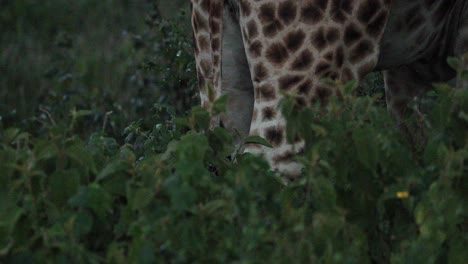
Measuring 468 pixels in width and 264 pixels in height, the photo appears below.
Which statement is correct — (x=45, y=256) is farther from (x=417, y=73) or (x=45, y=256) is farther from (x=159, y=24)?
(x=159, y=24)

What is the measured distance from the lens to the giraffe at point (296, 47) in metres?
3.60

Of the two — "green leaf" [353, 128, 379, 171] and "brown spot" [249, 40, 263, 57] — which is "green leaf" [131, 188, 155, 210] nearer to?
"green leaf" [353, 128, 379, 171]

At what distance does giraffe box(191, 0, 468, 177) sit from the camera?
3598mm

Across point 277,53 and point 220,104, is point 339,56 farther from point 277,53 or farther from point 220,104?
point 220,104

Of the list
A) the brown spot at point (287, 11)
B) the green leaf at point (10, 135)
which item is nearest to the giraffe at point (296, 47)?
the brown spot at point (287, 11)

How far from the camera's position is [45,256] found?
102 inches

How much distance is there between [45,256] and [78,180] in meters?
0.28

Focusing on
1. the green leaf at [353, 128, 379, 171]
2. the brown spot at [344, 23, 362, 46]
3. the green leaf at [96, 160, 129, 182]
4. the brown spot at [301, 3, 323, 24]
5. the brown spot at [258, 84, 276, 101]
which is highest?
the brown spot at [301, 3, 323, 24]

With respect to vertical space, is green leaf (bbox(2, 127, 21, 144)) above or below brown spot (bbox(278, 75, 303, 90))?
below

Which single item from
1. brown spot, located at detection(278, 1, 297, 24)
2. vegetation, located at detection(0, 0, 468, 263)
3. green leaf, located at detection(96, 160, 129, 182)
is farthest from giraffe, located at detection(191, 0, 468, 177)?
green leaf, located at detection(96, 160, 129, 182)

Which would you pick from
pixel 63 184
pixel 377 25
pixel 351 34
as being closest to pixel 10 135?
pixel 63 184

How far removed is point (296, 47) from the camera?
3.61m

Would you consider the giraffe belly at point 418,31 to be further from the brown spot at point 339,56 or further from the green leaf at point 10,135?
the green leaf at point 10,135

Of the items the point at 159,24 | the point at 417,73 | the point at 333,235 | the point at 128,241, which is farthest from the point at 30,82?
the point at 333,235
